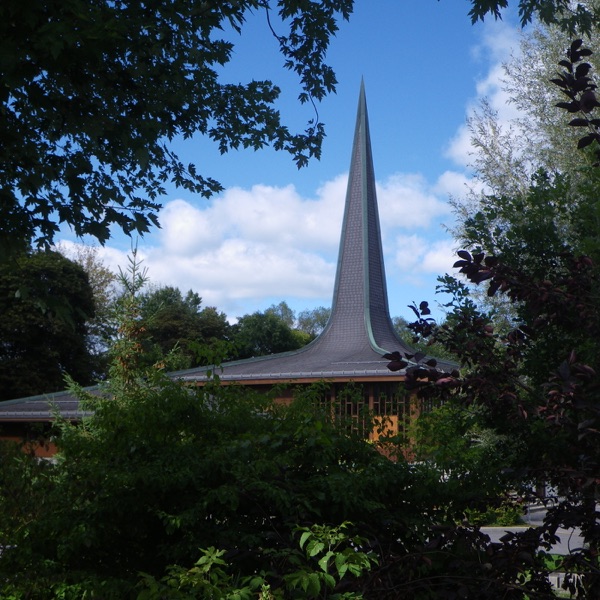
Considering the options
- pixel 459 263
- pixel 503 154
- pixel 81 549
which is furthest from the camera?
pixel 503 154

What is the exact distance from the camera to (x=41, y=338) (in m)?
37.8

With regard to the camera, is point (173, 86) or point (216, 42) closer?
point (173, 86)

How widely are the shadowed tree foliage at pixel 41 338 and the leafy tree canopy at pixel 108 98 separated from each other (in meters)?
28.3

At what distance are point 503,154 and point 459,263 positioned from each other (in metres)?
10.7

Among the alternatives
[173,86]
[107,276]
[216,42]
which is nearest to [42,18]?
[173,86]

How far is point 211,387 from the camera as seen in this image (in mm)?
5383

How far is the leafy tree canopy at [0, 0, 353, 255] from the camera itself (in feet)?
19.3

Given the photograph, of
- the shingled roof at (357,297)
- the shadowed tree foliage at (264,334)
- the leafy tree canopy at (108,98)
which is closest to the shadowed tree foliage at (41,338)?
the shingled roof at (357,297)

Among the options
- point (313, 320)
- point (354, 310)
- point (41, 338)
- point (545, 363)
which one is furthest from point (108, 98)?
point (313, 320)

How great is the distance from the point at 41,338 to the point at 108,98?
32743mm

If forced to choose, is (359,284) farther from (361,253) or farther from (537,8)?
(537,8)

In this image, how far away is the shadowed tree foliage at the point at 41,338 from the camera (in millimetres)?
36594

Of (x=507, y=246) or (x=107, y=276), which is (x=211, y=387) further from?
(x=107, y=276)

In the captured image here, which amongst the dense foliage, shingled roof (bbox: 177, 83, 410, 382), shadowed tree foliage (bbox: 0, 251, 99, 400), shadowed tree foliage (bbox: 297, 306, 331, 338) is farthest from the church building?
shadowed tree foliage (bbox: 297, 306, 331, 338)
